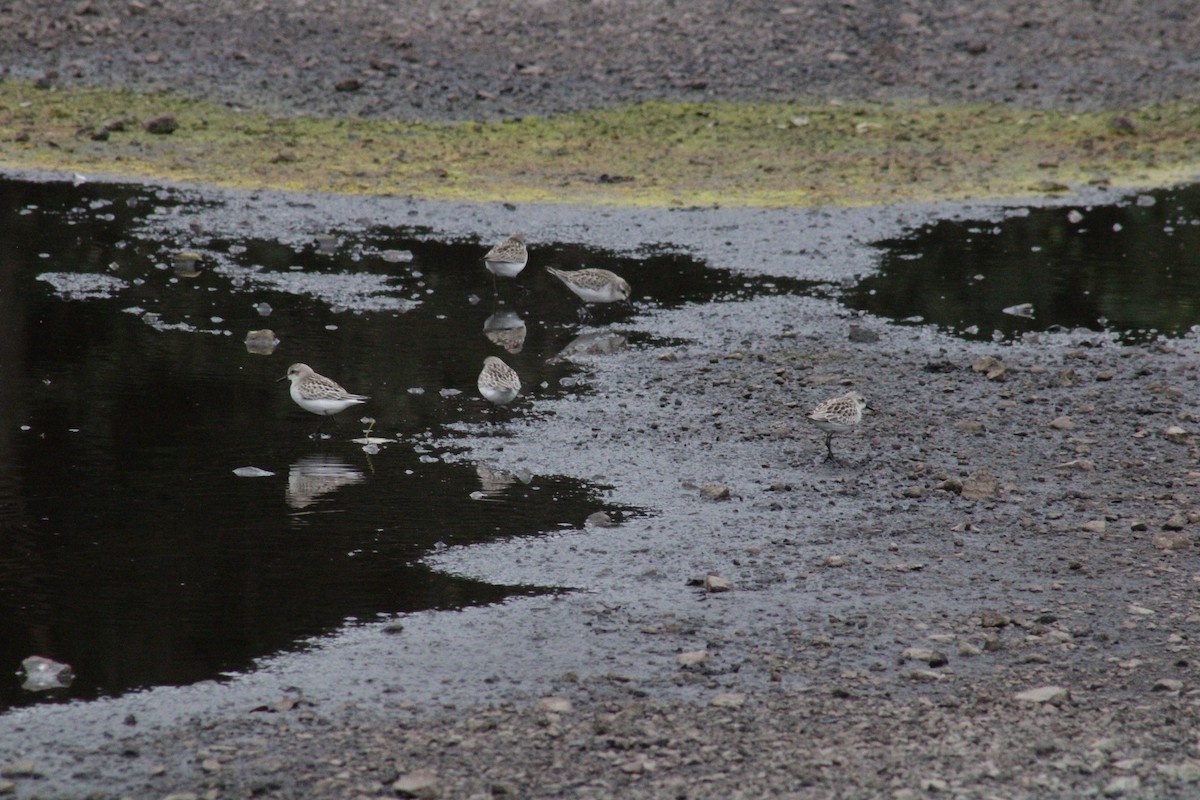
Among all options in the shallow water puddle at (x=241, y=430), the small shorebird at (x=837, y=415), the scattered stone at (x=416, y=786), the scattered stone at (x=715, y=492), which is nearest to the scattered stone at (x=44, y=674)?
the shallow water puddle at (x=241, y=430)

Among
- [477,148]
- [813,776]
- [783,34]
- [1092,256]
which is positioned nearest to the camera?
[813,776]

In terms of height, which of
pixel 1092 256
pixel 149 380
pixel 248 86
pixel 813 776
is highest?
pixel 248 86

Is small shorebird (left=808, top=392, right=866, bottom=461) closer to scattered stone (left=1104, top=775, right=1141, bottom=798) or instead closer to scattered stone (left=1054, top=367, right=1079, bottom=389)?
scattered stone (left=1054, top=367, right=1079, bottom=389)

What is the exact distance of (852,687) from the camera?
648 centimetres

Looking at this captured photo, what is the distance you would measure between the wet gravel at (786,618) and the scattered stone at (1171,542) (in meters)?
0.03

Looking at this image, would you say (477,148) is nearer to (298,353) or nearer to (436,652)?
(298,353)

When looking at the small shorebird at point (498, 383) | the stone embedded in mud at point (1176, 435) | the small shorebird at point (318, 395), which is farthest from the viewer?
the small shorebird at point (498, 383)

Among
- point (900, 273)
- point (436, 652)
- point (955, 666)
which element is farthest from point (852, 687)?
point (900, 273)

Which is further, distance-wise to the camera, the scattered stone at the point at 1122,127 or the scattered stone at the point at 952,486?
the scattered stone at the point at 1122,127

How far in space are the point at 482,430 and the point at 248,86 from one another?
17270 millimetres

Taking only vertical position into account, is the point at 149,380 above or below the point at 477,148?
below

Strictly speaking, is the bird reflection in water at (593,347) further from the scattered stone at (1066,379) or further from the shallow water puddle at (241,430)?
the scattered stone at (1066,379)

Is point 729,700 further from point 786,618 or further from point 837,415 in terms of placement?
point 837,415

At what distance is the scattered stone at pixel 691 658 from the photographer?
6.71m
